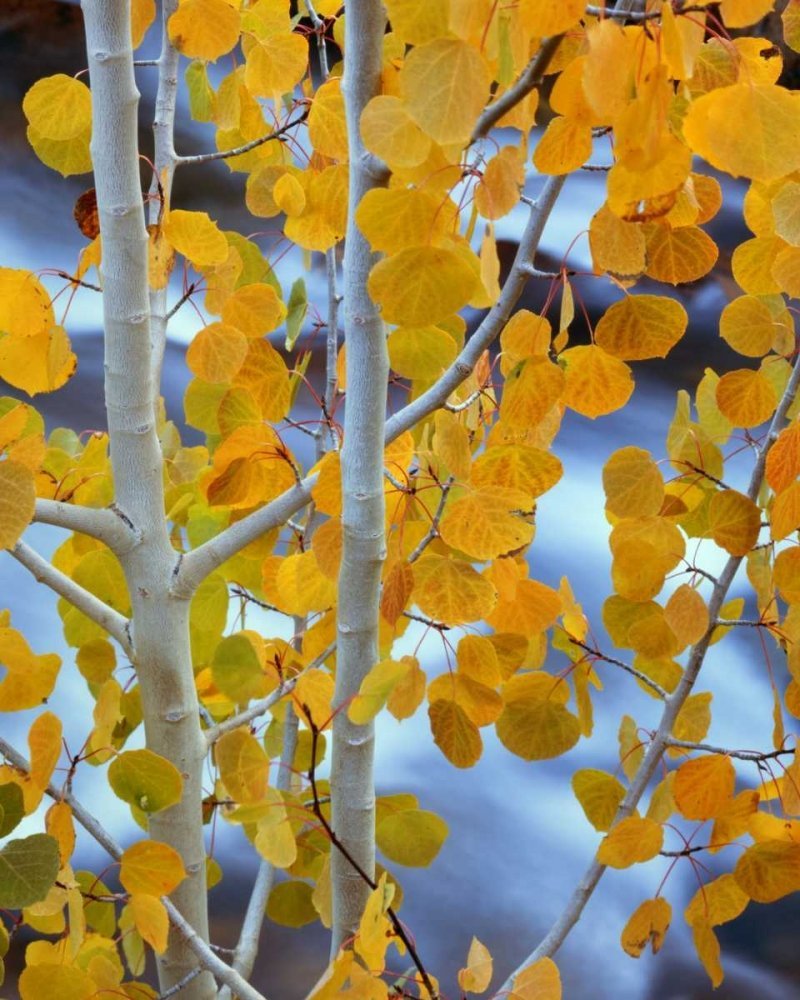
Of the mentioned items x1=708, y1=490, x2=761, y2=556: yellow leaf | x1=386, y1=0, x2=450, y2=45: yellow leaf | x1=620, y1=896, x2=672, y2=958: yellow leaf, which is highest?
x1=708, y1=490, x2=761, y2=556: yellow leaf

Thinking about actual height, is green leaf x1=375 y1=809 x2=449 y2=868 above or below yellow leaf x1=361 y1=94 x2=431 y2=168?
below

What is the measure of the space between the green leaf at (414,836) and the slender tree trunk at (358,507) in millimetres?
44

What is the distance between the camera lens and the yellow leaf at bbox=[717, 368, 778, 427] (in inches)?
20.3

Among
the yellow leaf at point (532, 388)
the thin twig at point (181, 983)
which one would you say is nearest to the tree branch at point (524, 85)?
the yellow leaf at point (532, 388)

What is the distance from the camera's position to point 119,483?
1.78ft

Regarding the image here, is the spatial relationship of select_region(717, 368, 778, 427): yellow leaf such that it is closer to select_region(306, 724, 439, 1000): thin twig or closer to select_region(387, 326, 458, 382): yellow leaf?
select_region(387, 326, 458, 382): yellow leaf

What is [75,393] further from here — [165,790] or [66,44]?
[165,790]

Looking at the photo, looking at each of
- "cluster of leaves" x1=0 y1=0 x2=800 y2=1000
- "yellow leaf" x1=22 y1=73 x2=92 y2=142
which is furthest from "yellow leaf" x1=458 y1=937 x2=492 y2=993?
"yellow leaf" x1=22 y1=73 x2=92 y2=142

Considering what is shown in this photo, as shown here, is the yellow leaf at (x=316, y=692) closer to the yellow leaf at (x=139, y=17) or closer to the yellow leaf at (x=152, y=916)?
the yellow leaf at (x=152, y=916)

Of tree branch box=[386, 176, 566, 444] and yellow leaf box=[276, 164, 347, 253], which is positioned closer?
tree branch box=[386, 176, 566, 444]

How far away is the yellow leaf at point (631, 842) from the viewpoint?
1.73 ft

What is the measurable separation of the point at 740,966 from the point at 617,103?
119cm

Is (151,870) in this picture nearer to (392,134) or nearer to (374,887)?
(374,887)

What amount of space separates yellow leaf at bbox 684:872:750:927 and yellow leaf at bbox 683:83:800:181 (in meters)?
0.37
